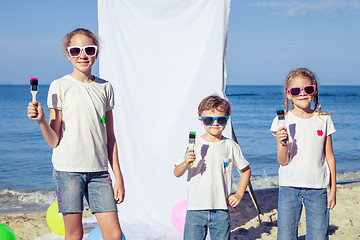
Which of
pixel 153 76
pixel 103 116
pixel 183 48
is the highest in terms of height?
pixel 183 48

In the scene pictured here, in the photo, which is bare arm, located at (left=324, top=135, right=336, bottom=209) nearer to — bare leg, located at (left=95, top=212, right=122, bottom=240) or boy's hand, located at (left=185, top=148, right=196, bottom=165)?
boy's hand, located at (left=185, top=148, right=196, bottom=165)

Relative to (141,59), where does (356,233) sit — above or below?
below

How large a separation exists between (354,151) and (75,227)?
10561 millimetres

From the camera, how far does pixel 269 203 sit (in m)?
6.13

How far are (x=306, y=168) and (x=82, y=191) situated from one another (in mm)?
1637

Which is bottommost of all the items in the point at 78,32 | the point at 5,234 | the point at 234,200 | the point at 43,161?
the point at 43,161

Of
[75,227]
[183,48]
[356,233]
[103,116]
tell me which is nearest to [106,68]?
[183,48]

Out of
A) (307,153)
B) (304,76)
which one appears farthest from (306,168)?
(304,76)

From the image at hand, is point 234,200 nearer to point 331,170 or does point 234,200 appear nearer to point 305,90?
point 331,170

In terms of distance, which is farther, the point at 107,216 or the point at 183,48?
the point at 183,48

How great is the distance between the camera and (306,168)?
10.5ft

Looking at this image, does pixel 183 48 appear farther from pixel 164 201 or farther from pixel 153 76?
pixel 164 201

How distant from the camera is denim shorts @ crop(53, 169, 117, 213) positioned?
2783mm

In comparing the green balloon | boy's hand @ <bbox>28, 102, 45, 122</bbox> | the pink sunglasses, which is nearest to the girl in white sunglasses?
boy's hand @ <bbox>28, 102, 45, 122</bbox>
